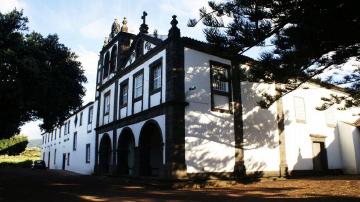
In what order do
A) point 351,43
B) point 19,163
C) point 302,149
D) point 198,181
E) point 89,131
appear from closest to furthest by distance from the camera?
point 351,43 → point 198,181 → point 302,149 → point 89,131 → point 19,163

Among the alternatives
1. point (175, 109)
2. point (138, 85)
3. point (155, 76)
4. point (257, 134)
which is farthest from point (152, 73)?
point (257, 134)

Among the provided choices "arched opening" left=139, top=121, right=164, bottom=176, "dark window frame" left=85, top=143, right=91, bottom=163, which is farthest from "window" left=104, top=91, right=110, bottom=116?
"arched opening" left=139, top=121, right=164, bottom=176

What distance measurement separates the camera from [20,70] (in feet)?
56.5

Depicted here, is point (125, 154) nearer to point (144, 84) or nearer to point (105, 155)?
point (105, 155)

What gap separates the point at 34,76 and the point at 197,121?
9.07 m

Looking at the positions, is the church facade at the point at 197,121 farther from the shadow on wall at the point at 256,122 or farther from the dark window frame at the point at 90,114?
the dark window frame at the point at 90,114

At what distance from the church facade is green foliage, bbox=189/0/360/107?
307 cm

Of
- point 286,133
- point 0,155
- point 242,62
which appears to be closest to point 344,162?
point 286,133

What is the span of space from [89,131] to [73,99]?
7824 millimetres

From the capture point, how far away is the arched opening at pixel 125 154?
20328 mm

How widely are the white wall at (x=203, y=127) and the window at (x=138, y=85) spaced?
392 cm

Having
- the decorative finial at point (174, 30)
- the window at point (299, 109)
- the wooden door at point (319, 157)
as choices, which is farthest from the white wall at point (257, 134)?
the decorative finial at point (174, 30)

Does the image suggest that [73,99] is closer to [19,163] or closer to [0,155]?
[19,163]

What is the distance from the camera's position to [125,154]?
2086 centimetres
